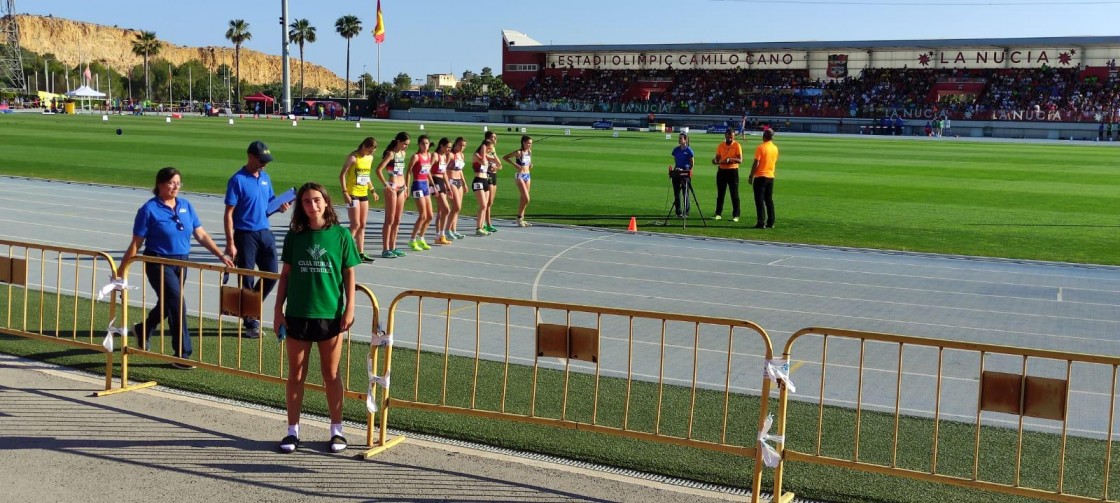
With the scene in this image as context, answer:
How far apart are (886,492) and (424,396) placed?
3.49 meters

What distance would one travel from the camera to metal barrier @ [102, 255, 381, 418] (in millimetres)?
7566

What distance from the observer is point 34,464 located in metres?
6.18

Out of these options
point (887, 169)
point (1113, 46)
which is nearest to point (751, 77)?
point (1113, 46)

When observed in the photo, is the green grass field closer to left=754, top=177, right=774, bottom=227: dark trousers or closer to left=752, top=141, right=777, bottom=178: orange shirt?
left=754, top=177, right=774, bottom=227: dark trousers

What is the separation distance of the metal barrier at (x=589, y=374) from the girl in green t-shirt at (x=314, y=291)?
14.9 inches

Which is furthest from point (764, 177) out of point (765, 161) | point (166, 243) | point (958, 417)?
point (166, 243)

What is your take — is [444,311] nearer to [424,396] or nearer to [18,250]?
[424,396]

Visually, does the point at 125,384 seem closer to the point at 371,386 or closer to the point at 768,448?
the point at 371,386

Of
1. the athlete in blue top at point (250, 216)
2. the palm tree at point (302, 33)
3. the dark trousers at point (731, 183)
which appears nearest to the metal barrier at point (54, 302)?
the athlete in blue top at point (250, 216)

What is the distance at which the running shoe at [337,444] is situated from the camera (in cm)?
664

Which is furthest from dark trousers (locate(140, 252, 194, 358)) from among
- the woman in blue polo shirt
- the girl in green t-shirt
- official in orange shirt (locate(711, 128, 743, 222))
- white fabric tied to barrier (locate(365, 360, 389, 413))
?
official in orange shirt (locate(711, 128, 743, 222))

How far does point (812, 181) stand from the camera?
29062 millimetres

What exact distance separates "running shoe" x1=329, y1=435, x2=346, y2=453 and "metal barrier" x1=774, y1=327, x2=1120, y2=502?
275cm

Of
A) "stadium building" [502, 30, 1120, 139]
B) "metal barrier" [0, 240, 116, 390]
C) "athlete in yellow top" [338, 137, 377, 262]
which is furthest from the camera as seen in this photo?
"stadium building" [502, 30, 1120, 139]
